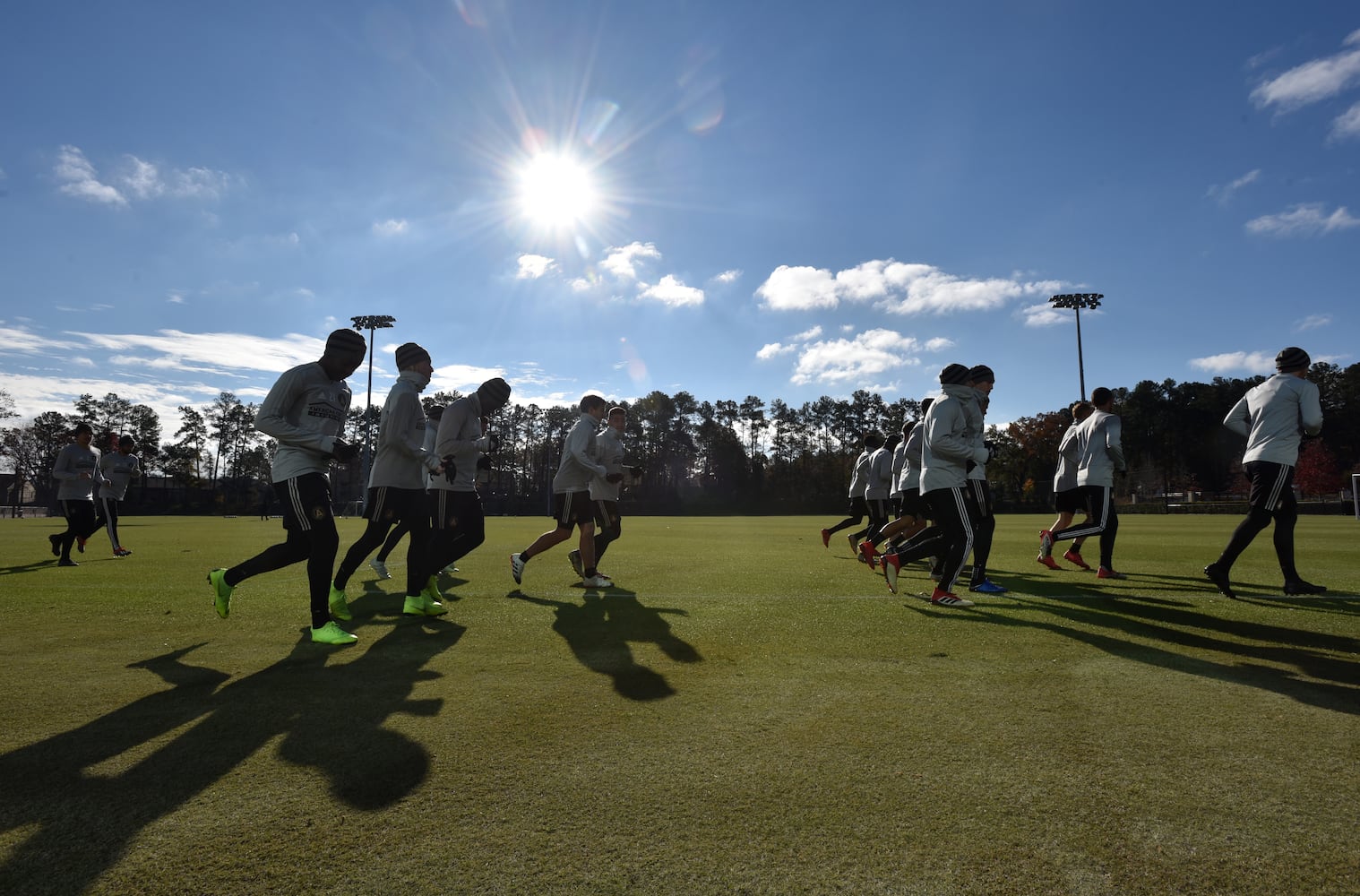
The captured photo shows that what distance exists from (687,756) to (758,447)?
104 meters

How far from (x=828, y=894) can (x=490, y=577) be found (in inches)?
290

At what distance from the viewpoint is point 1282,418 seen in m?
6.08

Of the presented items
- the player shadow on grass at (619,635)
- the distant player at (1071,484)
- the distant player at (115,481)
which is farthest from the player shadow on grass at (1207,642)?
the distant player at (115,481)

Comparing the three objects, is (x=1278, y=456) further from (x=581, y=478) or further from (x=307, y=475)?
(x=307, y=475)

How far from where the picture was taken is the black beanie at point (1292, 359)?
6251mm

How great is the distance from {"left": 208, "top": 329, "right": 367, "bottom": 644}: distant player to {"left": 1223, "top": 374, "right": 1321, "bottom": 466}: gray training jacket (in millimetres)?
7006

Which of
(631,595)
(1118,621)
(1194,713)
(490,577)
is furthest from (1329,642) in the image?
(490,577)

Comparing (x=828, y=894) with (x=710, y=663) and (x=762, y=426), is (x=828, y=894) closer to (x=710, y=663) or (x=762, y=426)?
(x=710, y=663)

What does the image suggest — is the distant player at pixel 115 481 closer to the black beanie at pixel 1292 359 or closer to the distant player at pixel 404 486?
the distant player at pixel 404 486

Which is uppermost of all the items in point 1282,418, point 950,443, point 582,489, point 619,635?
point 1282,418

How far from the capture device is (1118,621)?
16.8 ft

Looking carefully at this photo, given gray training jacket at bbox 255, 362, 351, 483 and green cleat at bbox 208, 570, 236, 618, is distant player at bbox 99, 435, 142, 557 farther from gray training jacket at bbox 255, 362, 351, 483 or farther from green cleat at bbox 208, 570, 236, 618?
gray training jacket at bbox 255, 362, 351, 483

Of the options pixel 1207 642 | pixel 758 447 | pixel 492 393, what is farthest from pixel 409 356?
pixel 758 447

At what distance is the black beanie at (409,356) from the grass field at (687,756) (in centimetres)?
222
